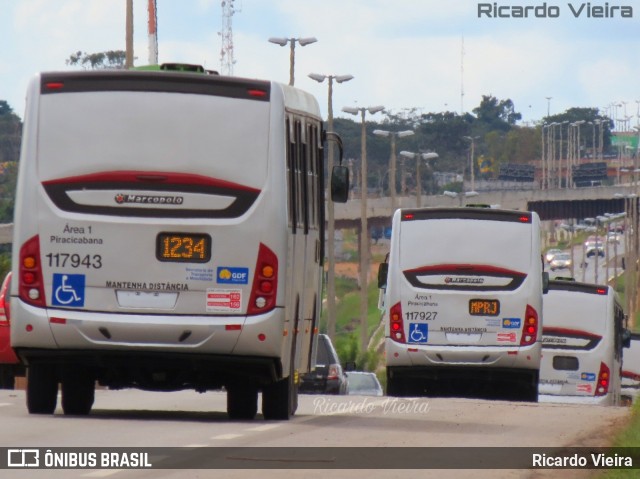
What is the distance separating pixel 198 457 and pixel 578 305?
2217 centimetres

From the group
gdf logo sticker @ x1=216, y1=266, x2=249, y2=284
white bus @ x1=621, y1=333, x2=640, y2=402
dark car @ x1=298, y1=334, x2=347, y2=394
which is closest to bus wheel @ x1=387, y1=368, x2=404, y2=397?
dark car @ x1=298, y1=334, x2=347, y2=394

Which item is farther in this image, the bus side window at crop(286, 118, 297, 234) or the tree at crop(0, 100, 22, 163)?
the tree at crop(0, 100, 22, 163)

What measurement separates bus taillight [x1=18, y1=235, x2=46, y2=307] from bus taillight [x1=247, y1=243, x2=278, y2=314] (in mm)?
1792

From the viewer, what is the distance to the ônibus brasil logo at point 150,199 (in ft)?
53.7

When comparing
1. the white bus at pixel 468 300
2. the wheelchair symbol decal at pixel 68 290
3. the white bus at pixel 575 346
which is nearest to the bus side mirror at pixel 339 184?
the wheelchair symbol decal at pixel 68 290

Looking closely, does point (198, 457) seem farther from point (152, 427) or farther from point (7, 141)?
point (7, 141)

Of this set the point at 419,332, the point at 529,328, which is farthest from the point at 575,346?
the point at 419,332

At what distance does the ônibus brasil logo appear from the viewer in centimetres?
1638

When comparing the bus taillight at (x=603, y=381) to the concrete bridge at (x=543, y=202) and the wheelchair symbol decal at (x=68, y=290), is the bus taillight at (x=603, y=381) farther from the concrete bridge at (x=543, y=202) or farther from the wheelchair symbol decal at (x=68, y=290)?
the concrete bridge at (x=543, y=202)

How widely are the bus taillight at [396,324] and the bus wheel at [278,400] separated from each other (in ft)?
34.6

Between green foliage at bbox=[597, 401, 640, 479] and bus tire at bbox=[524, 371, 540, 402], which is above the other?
green foliage at bbox=[597, 401, 640, 479]

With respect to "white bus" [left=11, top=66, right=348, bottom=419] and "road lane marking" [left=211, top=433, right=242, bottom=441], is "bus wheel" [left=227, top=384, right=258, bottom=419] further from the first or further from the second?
"road lane marking" [left=211, top=433, right=242, bottom=441]

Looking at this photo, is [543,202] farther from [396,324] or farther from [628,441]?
[628,441]

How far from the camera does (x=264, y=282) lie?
1650 cm
